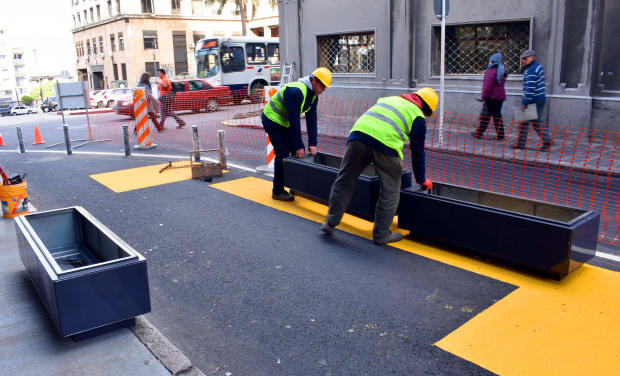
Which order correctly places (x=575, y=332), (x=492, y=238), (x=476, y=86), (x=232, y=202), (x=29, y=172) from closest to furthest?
1. (x=575, y=332)
2. (x=492, y=238)
3. (x=232, y=202)
4. (x=29, y=172)
5. (x=476, y=86)

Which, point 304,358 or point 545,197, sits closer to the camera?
point 304,358

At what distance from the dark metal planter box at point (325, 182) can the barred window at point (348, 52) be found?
32.2ft

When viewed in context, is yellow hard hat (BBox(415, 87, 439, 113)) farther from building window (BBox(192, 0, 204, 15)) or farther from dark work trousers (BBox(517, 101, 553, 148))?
building window (BBox(192, 0, 204, 15))

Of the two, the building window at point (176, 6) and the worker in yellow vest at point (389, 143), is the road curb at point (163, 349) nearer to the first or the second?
the worker in yellow vest at point (389, 143)

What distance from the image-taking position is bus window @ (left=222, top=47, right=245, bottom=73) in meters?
25.2

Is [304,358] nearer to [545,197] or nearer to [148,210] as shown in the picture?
[148,210]

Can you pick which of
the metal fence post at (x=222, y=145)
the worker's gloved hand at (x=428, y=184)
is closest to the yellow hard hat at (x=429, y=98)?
the worker's gloved hand at (x=428, y=184)

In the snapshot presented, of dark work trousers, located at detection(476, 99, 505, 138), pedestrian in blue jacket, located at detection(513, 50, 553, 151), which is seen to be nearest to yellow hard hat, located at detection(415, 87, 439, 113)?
pedestrian in blue jacket, located at detection(513, 50, 553, 151)

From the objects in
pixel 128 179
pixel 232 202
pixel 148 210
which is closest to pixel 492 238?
pixel 232 202

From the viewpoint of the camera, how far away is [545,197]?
6.89 meters

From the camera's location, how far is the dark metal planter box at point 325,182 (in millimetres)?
5613

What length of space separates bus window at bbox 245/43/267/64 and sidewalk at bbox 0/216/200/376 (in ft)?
77.8

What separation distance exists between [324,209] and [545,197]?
3.18 meters

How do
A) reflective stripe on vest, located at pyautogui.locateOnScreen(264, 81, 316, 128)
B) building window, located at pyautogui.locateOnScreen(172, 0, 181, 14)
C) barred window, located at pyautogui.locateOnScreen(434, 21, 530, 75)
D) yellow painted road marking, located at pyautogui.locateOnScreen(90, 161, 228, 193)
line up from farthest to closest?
building window, located at pyautogui.locateOnScreen(172, 0, 181, 14)
barred window, located at pyautogui.locateOnScreen(434, 21, 530, 75)
yellow painted road marking, located at pyautogui.locateOnScreen(90, 161, 228, 193)
reflective stripe on vest, located at pyautogui.locateOnScreen(264, 81, 316, 128)
